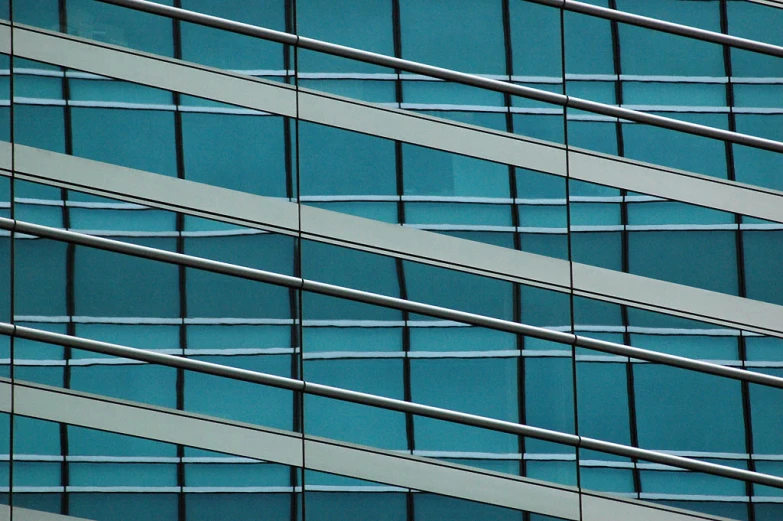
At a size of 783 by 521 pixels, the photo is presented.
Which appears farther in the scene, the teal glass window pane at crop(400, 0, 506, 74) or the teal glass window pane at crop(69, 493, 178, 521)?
the teal glass window pane at crop(400, 0, 506, 74)

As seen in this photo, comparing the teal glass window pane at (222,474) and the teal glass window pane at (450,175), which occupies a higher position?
the teal glass window pane at (450,175)

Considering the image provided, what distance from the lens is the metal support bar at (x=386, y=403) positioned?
17.1 meters

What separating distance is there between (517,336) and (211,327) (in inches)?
152

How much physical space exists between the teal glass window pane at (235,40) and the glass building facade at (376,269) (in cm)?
3

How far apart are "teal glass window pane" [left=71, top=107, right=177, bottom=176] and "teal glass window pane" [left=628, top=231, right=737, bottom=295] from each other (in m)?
6.12

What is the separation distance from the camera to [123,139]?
17594 mm

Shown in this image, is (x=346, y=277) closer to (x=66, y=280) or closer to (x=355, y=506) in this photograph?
(x=355, y=506)

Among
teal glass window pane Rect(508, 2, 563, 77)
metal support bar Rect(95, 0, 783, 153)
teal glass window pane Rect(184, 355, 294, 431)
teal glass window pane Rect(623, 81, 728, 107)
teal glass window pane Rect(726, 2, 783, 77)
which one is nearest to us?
teal glass window pane Rect(184, 355, 294, 431)

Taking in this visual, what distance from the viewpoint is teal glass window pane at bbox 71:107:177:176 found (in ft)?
57.5

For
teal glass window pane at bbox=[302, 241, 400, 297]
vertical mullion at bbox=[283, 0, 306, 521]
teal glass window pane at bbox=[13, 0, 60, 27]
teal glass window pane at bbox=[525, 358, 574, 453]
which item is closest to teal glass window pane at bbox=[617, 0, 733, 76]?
teal glass window pane at bbox=[525, 358, 574, 453]

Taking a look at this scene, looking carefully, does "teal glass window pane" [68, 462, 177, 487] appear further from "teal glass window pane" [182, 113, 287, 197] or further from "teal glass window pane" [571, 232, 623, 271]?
"teal glass window pane" [571, 232, 623, 271]

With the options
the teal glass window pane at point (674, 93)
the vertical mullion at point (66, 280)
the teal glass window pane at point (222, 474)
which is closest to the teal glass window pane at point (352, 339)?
the teal glass window pane at point (222, 474)

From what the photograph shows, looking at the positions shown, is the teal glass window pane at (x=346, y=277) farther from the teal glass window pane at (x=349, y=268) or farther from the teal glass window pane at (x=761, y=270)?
the teal glass window pane at (x=761, y=270)

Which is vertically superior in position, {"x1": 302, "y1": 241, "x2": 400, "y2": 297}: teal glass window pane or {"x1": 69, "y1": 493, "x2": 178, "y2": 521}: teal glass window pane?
{"x1": 302, "y1": 241, "x2": 400, "y2": 297}: teal glass window pane
